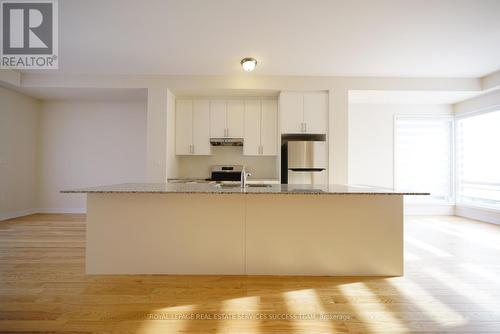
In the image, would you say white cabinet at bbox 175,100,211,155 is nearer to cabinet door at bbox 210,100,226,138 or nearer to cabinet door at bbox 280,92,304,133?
cabinet door at bbox 210,100,226,138

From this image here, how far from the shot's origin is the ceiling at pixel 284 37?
2.79m

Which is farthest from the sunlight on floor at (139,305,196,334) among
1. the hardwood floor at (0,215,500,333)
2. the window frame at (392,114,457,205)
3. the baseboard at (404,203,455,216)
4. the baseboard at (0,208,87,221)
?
the baseboard at (404,203,455,216)

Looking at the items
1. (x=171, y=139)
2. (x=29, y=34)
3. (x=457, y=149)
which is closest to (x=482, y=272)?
(x=457, y=149)

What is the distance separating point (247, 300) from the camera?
6.58 ft

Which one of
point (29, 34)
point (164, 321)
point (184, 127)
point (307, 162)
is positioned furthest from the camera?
point (184, 127)

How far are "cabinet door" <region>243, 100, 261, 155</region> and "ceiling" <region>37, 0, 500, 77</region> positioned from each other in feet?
2.37

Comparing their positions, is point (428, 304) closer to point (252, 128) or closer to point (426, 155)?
point (252, 128)

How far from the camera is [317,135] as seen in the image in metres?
4.91

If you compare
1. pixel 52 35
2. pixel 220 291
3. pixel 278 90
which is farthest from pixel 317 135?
pixel 52 35

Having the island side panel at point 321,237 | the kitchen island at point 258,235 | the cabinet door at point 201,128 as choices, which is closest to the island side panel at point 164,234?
the kitchen island at point 258,235

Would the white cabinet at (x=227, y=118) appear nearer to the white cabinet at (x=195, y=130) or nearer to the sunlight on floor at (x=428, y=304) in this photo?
the white cabinet at (x=195, y=130)

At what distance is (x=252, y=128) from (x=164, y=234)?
3089 mm

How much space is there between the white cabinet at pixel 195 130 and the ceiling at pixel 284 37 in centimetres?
72

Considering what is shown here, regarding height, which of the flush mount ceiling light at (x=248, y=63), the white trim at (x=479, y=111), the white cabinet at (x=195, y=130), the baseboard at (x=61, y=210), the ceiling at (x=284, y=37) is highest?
the ceiling at (x=284, y=37)
